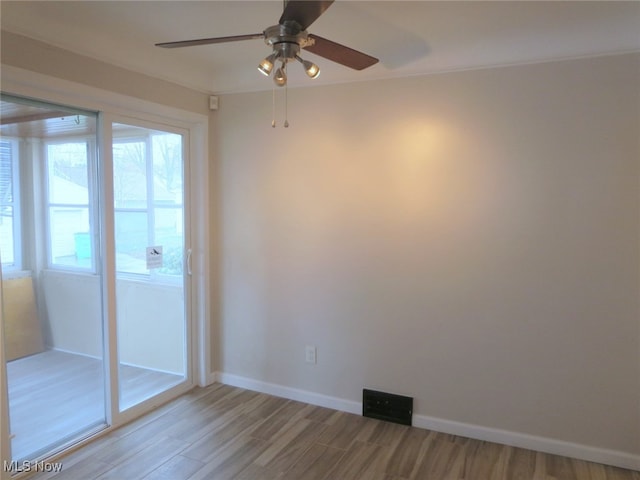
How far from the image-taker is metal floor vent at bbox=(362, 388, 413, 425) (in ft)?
9.98

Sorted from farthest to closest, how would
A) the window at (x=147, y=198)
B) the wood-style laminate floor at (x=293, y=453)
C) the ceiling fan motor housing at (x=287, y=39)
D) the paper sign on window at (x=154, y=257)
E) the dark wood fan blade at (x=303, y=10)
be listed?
1. the paper sign on window at (x=154, y=257)
2. the window at (x=147, y=198)
3. the wood-style laminate floor at (x=293, y=453)
4. the ceiling fan motor housing at (x=287, y=39)
5. the dark wood fan blade at (x=303, y=10)

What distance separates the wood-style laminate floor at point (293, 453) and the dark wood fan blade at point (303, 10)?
2334 millimetres

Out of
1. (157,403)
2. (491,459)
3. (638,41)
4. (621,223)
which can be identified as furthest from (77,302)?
(638,41)

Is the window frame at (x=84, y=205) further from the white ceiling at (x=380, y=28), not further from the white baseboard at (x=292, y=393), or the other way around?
the white baseboard at (x=292, y=393)

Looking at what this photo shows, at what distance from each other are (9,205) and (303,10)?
1.97m

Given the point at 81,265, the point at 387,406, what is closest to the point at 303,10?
A: the point at 81,265

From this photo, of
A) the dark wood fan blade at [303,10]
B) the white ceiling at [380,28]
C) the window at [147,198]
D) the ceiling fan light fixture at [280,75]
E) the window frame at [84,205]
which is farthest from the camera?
the window at [147,198]

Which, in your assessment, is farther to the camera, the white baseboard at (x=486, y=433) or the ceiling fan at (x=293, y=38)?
the white baseboard at (x=486, y=433)

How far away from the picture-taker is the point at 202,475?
8.14ft

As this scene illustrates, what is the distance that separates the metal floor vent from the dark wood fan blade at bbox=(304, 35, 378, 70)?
2.19 m

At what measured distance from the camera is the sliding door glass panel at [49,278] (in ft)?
8.11

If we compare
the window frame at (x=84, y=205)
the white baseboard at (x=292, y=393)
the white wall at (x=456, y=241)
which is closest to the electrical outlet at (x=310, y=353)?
the white wall at (x=456, y=241)

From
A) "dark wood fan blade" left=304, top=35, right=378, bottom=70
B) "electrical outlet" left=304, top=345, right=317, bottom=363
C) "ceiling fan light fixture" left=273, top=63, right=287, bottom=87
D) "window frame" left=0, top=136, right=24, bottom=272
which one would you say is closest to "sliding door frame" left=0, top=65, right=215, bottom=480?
"window frame" left=0, top=136, right=24, bottom=272

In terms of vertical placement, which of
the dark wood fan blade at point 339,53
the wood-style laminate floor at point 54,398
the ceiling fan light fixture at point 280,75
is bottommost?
the wood-style laminate floor at point 54,398
